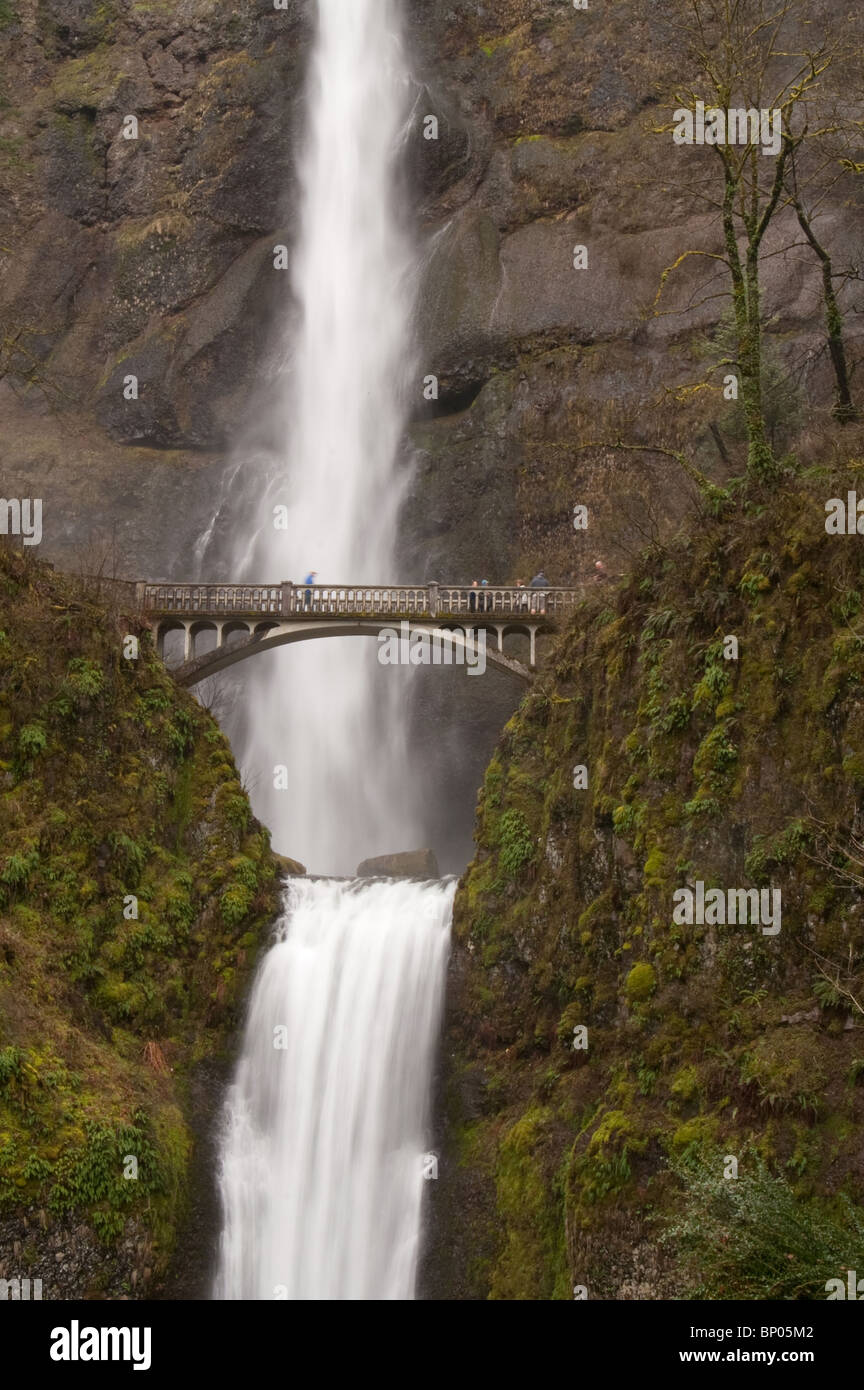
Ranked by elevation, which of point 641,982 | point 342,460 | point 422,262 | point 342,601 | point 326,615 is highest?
point 422,262

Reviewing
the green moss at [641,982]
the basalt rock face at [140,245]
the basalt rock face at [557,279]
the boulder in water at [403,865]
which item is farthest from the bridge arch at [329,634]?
the basalt rock face at [140,245]

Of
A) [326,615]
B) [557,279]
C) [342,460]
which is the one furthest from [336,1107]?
[557,279]

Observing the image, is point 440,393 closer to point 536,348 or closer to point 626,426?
point 536,348

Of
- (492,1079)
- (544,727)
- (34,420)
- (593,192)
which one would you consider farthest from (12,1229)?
(593,192)

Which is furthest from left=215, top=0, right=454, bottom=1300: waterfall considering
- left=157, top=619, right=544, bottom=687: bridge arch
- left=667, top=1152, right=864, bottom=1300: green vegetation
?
left=157, top=619, right=544, bottom=687: bridge arch

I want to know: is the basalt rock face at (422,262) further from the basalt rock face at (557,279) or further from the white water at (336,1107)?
the white water at (336,1107)

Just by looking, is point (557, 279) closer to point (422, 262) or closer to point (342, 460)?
point (422, 262)

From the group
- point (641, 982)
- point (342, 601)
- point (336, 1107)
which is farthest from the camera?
point (342, 601)

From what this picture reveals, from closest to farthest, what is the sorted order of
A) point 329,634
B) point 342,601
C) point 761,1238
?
point 761,1238 < point 329,634 < point 342,601
